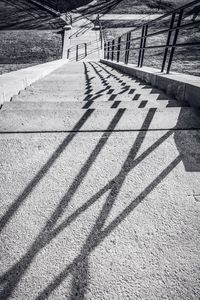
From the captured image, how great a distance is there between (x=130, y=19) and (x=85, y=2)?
1033cm

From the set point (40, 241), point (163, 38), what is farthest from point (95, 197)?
point (163, 38)

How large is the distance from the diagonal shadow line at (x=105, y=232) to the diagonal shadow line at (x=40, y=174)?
18.0 inches

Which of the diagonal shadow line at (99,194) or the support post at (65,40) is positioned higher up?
the support post at (65,40)

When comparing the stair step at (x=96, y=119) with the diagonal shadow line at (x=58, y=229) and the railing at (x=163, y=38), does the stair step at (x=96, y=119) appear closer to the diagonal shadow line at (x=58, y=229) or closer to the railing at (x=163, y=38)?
the diagonal shadow line at (x=58, y=229)

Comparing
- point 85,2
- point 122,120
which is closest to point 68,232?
point 122,120

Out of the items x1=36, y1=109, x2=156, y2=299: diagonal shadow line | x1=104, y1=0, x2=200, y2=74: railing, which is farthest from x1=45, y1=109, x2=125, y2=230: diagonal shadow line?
x1=104, y1=0, x2=200, y2=74: railing

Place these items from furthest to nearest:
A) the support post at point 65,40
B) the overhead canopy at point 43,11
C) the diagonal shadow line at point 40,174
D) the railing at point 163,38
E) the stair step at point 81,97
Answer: the overhead canopy at point 43,11 → the support post at point 65,40 → the stair step at point 81,97 → the railing at point 163,38 → the diagonal shadow line at point 40,174

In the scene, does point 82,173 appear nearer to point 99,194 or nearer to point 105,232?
point 99,194

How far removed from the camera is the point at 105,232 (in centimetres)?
124

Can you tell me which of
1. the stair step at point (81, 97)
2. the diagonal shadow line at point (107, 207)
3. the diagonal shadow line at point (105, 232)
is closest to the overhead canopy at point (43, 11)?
the stair step at point (81, 97)

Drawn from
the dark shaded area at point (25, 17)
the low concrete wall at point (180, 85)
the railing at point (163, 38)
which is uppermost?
the dark shaded area at point (25, 17)

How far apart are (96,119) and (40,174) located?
2.83ft

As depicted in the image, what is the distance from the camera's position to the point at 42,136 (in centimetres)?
201

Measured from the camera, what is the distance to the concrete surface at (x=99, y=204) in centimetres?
104
